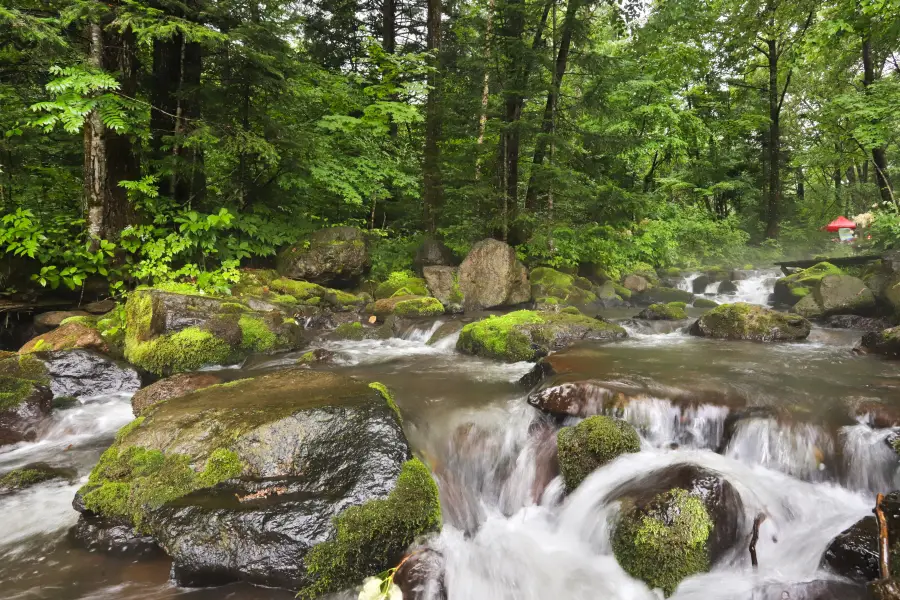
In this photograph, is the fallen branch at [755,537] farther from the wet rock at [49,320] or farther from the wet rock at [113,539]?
the wet rock at [49,320]

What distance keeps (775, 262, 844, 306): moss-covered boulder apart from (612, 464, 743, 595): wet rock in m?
11.8

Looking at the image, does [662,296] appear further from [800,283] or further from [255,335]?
[255,335]

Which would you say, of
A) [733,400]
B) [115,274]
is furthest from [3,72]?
[733,400]

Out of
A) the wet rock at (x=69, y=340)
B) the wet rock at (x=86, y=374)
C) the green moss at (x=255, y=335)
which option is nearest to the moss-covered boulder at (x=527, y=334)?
the green moss at (x=255, y=335)

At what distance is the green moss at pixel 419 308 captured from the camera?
10594 mm

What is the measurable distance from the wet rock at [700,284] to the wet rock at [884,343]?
10595mm

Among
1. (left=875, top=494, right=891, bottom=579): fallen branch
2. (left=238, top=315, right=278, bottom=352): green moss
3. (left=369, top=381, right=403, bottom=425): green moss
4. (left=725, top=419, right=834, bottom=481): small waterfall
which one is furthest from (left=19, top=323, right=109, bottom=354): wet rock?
(left=875, top=494, right=891, bottom=579): fallen branch

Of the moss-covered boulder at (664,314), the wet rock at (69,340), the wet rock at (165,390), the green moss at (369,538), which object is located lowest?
the green moss at (369,538)

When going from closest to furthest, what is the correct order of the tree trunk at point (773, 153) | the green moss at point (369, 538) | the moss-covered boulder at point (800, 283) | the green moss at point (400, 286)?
the green moss at point (369, 538) < the green moss at point (400, 286) < the moss-covered boulder at point (800, 283) < the tree trunk at point (773, 153)

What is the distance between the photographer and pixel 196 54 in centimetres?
925

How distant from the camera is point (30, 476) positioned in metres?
4.34

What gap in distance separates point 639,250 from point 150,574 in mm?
13755

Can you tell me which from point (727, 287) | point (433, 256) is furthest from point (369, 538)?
point (727, 287)

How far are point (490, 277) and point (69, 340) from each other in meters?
8.56
